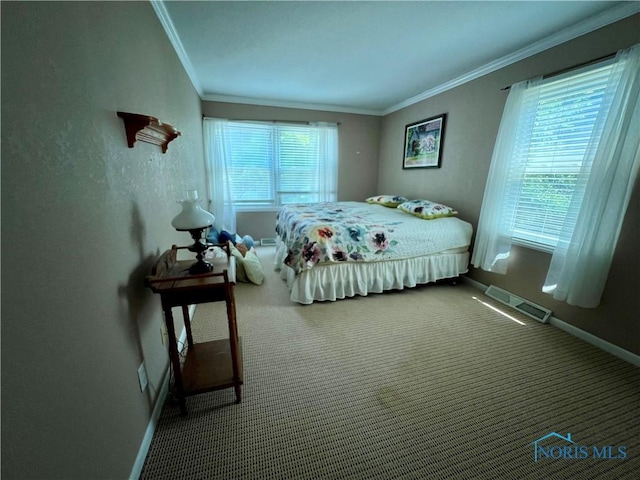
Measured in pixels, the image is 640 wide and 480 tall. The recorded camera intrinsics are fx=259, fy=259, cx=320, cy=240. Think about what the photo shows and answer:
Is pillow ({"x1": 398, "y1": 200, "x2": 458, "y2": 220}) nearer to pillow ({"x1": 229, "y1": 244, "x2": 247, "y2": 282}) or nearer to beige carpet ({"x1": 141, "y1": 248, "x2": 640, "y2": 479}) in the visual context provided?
beige carpet ({"x1": 141, "y1": 248, "x2": 640, "y2": 479})

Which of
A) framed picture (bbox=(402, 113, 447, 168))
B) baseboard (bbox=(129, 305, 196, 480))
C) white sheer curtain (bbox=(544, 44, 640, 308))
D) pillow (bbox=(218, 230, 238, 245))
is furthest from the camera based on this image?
pillow (bbox=(218, 230, 238, 245))

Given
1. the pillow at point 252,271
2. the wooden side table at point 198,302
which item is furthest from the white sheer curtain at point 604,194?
the pillow at point 252,271

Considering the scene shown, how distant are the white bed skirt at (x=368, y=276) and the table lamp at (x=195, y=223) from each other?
1.19 m

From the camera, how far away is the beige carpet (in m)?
1.16

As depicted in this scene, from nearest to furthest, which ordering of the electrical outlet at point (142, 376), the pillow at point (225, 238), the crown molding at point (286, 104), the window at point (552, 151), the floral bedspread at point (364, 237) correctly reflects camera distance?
the electrical outlet at point (142, 376) < the window at point (552, 151) < the floral bedspread at point (364, 237) < the pillow at point (225, 238) < the crown molding at point (286, 104)

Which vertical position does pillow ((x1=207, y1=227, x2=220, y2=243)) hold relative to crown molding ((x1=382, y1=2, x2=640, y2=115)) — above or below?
below

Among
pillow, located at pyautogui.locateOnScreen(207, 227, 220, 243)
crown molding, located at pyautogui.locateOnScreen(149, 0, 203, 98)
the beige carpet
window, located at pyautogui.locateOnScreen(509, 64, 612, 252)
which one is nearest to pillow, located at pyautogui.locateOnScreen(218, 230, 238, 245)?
pillow, located at pyautogui.locateOnScreen(207, 227, 220, 243)

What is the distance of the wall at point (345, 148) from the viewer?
4.14 metres

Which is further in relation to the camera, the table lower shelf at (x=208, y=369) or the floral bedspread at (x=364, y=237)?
the floral bedspread at (x=364, y=237)

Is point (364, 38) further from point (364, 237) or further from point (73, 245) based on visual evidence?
point (73, 245)

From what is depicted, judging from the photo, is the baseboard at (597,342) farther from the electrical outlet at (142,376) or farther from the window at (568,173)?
the electrical outlet at (142,376)

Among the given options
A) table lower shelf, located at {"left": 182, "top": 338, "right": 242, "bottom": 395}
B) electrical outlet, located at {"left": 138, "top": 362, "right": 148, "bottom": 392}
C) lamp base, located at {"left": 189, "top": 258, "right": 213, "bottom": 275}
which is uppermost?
lamp base, located at {"left": 189, "top": 258, "right": 213, "bottom": 275}

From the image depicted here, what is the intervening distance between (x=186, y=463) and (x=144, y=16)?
2.37 meters

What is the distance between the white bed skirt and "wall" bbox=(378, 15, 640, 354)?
1.37 feet
